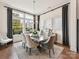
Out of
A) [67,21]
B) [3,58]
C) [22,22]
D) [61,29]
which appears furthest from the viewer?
[22,22]

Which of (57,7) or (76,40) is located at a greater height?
(57,7)

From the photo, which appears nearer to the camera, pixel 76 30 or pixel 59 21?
pixel 76 30

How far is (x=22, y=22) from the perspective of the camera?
8250mm

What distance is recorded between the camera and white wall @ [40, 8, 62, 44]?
6555 millimetres

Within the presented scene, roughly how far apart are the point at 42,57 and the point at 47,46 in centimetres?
54

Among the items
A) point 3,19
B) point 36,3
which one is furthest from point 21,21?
point 36,3

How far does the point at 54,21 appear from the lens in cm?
704

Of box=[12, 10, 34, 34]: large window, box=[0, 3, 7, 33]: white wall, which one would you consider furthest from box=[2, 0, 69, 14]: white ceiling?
box=[12, 10, 34, 34]: large window

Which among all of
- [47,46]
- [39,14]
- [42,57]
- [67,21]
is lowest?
[42,57]

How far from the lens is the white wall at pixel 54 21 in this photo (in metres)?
6.55

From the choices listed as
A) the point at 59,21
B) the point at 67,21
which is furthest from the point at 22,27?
the point at 67,21

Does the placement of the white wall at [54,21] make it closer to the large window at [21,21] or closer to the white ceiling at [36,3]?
the white ceiling at [36,3]

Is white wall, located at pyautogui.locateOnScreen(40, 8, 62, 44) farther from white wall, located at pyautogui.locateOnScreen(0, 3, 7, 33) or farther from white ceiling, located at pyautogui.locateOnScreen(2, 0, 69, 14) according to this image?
white wall, located at pyautogui.locateOnScreen(0, 3, 7, 33)

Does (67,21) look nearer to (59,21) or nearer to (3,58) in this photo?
(59,21)
